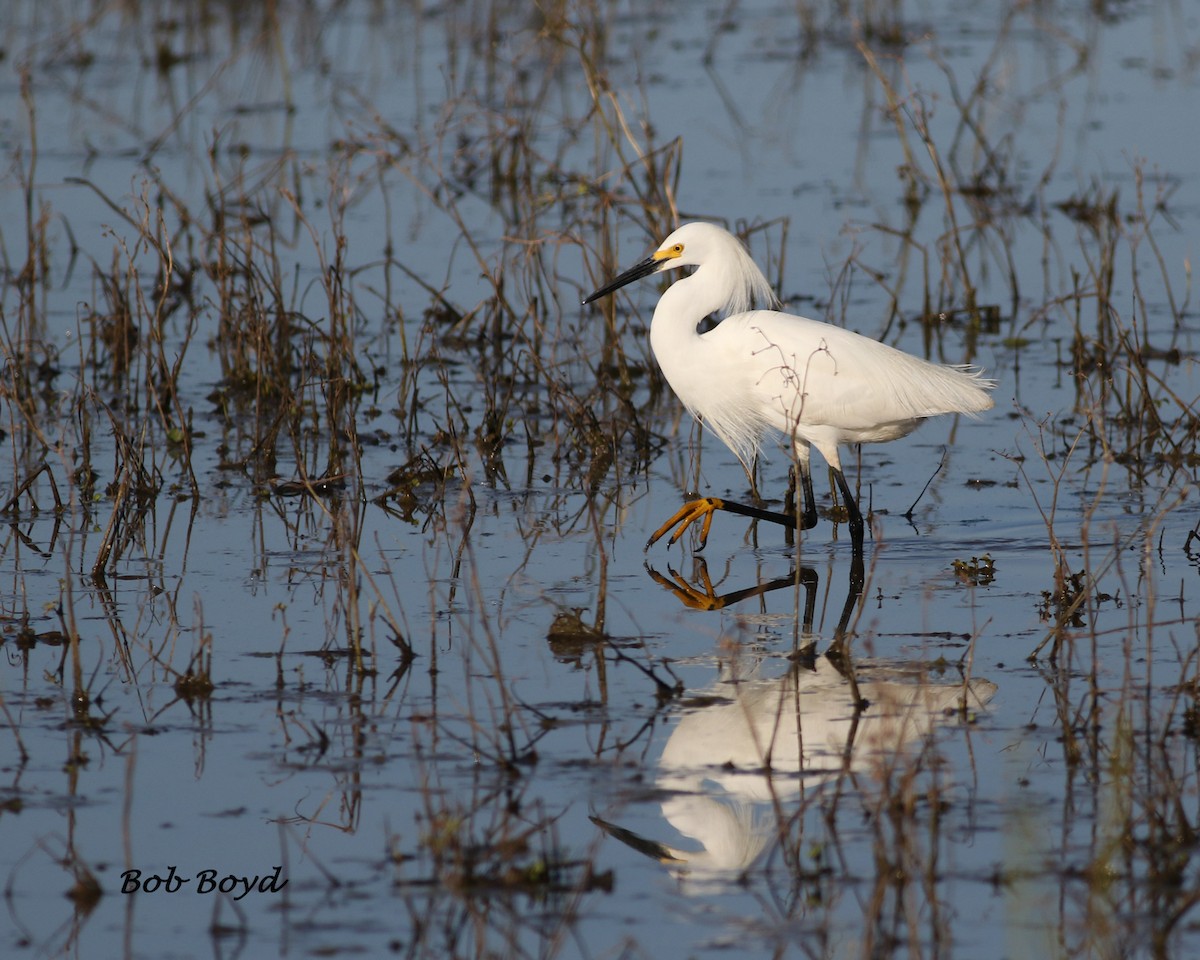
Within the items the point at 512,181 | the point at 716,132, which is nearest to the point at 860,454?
the point at 512,181

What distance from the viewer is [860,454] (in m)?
7.57

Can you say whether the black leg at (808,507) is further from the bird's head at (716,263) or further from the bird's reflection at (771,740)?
the bird's reflection at (771,740)

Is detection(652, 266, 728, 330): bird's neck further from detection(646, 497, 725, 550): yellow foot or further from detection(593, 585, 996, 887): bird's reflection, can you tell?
detection(593, 585, 996, 887): bird's reflection

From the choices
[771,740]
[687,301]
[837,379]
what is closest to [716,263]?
[687,301]

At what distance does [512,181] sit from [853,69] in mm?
5071

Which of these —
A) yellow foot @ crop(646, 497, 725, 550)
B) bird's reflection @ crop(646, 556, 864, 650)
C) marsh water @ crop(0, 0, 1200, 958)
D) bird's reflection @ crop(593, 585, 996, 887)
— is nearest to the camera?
marsh water @ crop(0, 0, 1200, 958)

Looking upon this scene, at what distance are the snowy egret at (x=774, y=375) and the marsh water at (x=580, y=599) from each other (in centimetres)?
34

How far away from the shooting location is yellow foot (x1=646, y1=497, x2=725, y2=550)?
21.3 ft

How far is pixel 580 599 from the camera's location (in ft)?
19.2

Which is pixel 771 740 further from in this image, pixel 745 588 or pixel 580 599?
pixel 745 588

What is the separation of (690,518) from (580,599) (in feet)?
2.85

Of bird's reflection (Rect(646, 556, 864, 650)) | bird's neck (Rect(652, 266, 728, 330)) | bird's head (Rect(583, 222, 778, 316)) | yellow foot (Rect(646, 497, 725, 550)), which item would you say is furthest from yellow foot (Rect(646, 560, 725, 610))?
bird's head (Rect(583, 222, 778, 316))

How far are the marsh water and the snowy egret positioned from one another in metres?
0.34

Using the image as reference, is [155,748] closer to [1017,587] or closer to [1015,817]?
[1015,817]
